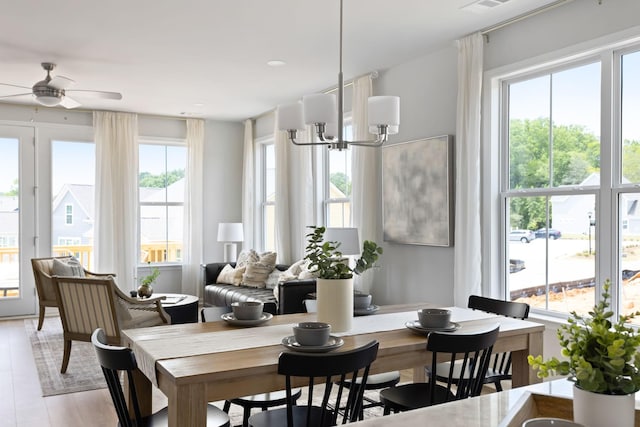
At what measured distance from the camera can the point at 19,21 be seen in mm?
4094

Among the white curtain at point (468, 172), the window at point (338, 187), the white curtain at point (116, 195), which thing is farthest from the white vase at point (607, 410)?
the white curtain at point (116, 195)

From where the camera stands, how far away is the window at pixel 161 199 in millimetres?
8070

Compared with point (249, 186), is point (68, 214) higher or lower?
lower

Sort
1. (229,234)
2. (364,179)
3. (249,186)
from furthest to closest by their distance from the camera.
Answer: (249,186), (229,234), (364,179)

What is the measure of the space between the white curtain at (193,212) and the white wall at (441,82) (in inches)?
136

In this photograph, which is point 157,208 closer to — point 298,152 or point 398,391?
point 298,152

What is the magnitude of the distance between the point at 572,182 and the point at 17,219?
21.7 ft

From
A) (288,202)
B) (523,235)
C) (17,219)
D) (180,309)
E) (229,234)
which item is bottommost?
(180,309)

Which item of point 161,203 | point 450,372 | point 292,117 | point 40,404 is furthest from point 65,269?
point 450,372

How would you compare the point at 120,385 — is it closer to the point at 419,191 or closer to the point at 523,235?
the point at 523,235

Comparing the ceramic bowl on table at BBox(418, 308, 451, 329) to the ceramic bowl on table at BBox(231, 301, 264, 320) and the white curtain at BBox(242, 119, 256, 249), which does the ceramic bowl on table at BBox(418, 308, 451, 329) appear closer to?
the ceramic bowl on table at BBox(231, 301, 264, 320)

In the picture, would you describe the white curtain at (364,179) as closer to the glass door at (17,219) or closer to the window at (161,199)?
the window at (161,199)

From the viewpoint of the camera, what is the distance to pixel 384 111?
9.89 feet

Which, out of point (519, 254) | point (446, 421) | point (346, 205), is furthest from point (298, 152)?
point (446, 421)
